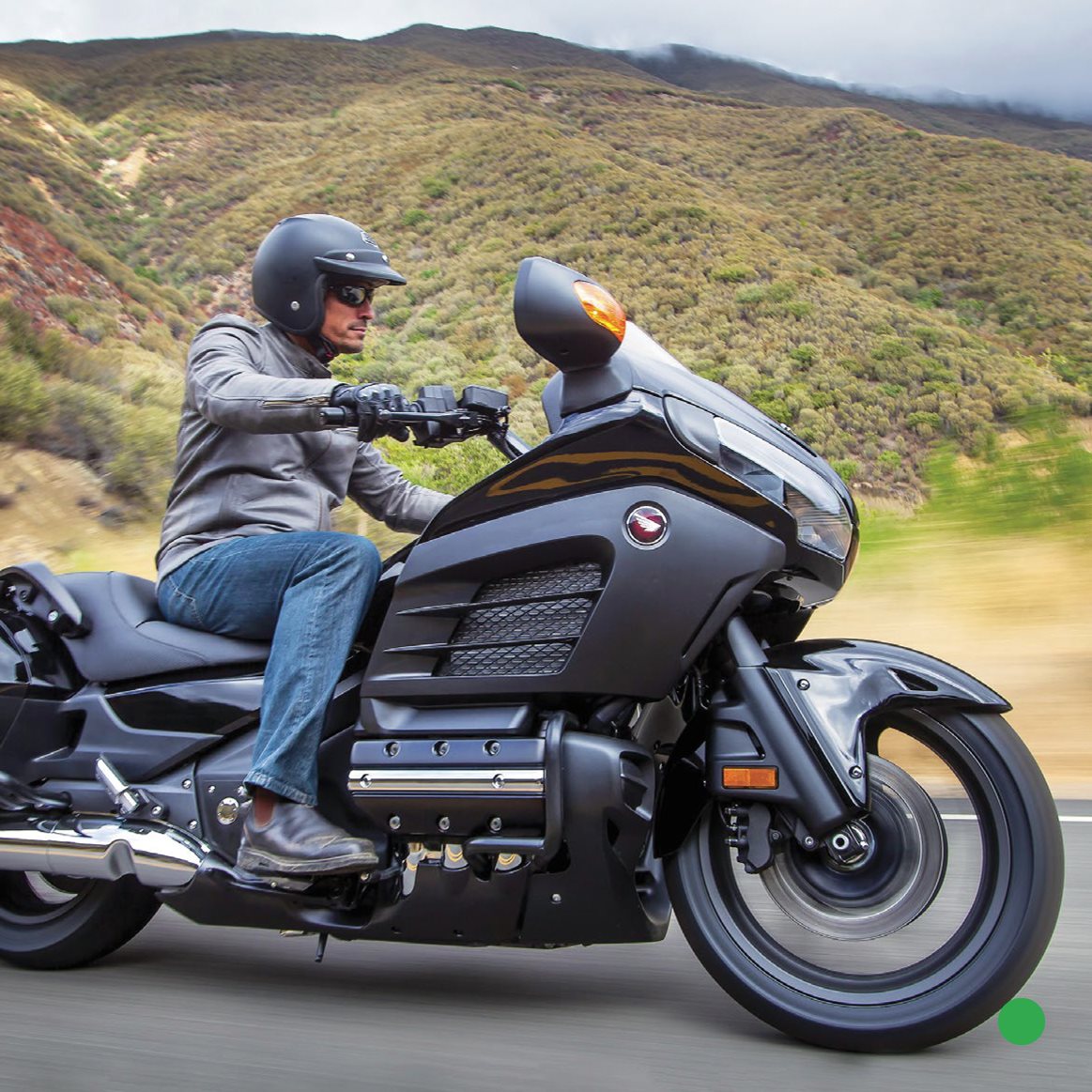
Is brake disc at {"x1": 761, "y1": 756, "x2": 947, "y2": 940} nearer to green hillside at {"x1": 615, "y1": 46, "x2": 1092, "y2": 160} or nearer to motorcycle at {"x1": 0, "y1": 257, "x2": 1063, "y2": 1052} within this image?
motorcycle at {"x1": 0, "y1": 257, "x2": 1063, "y2": 1052}

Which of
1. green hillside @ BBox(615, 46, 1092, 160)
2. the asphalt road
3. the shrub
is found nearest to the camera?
the asphalt road

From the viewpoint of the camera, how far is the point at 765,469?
2926mm

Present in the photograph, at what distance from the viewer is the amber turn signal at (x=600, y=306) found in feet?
9.51

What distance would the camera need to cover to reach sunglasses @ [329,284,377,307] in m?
3.60

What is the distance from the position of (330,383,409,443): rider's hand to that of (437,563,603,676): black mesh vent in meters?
0.43

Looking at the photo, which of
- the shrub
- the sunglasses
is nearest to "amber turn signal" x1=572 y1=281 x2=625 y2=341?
the sunglasses

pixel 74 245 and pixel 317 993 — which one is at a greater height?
pixel 317 993

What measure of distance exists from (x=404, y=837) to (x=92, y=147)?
44.4 metres

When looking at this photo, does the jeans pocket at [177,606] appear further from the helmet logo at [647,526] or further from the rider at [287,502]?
the helmet logo at [647,526]

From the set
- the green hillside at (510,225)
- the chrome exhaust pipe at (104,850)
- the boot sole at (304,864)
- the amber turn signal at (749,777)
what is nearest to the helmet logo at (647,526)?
the amber turn signal at (749,777)

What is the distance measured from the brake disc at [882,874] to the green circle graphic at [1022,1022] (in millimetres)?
307

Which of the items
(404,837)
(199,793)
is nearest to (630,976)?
(404,837)

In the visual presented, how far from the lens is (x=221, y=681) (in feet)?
11.2

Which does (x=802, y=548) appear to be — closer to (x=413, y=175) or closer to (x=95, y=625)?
(x=95, y=625)
